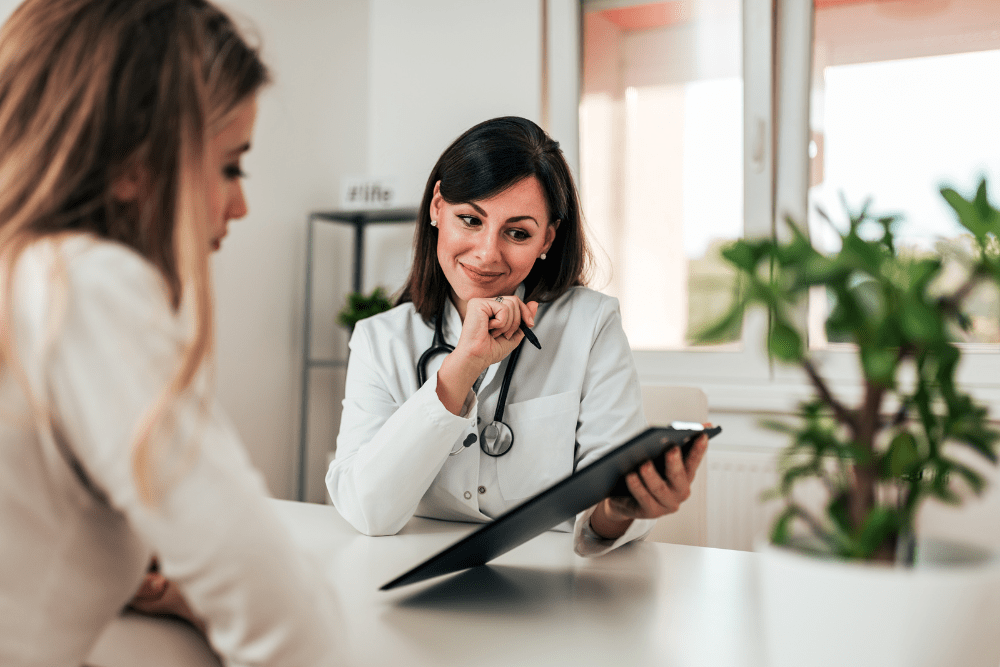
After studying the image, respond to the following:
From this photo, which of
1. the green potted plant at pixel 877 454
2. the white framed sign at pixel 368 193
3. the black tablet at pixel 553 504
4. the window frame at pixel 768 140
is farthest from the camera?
the white framed sign at pixel 368 193

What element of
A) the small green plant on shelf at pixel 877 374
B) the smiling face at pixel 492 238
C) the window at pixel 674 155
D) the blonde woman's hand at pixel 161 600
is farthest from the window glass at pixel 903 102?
the blonde woman's hand at pixel 161 600

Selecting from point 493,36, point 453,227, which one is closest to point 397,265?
point 493,36

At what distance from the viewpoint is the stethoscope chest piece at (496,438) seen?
1289mm

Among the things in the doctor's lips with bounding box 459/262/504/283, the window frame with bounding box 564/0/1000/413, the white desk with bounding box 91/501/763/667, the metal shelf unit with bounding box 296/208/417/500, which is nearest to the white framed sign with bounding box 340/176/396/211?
the metal shelf unit with bounding box 296/208/417/500

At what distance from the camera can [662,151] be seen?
2775mm

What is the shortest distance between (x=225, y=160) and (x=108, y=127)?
11cm

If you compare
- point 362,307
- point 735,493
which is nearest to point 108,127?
point 362,307

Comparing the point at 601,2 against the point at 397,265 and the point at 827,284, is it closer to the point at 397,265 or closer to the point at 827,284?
the point at 397,265

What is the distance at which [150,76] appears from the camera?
55 centimetres

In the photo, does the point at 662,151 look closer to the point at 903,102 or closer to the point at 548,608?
the point at 903,102

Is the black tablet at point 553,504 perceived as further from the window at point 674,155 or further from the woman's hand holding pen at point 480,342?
the window at point 674,155

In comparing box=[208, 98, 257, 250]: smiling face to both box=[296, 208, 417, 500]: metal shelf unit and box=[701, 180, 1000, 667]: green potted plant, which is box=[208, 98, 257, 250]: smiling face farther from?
box=[296, 208, 417, 500]: metal shelf unit

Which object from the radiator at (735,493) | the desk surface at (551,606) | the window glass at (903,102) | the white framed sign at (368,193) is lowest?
the radiator at (735,493)

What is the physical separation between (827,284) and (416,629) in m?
0.48
